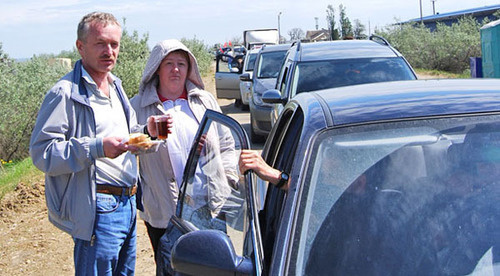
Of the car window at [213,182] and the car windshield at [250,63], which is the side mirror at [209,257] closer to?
the car window at [213,182]

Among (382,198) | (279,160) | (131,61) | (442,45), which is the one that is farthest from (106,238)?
(442,45)

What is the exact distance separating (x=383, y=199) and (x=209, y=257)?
2.04 ft

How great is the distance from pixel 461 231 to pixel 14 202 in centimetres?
729

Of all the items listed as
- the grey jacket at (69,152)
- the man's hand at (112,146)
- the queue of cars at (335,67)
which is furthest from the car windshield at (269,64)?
the man's hand at (112,146)

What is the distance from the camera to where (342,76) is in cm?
819

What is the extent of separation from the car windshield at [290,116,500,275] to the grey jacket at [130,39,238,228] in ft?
5.52

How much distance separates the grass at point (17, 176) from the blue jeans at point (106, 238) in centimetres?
585

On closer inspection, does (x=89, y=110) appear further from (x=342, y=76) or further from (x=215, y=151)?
(x=342, y=76)

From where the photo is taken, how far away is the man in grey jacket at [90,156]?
3223 mm

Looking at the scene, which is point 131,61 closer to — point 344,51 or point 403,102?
point 344,51

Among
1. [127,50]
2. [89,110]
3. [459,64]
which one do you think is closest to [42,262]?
[89,110]

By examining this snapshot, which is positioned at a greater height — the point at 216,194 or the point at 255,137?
the point at 216,194

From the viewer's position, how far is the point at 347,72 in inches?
324

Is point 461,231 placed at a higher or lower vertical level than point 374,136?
lower
